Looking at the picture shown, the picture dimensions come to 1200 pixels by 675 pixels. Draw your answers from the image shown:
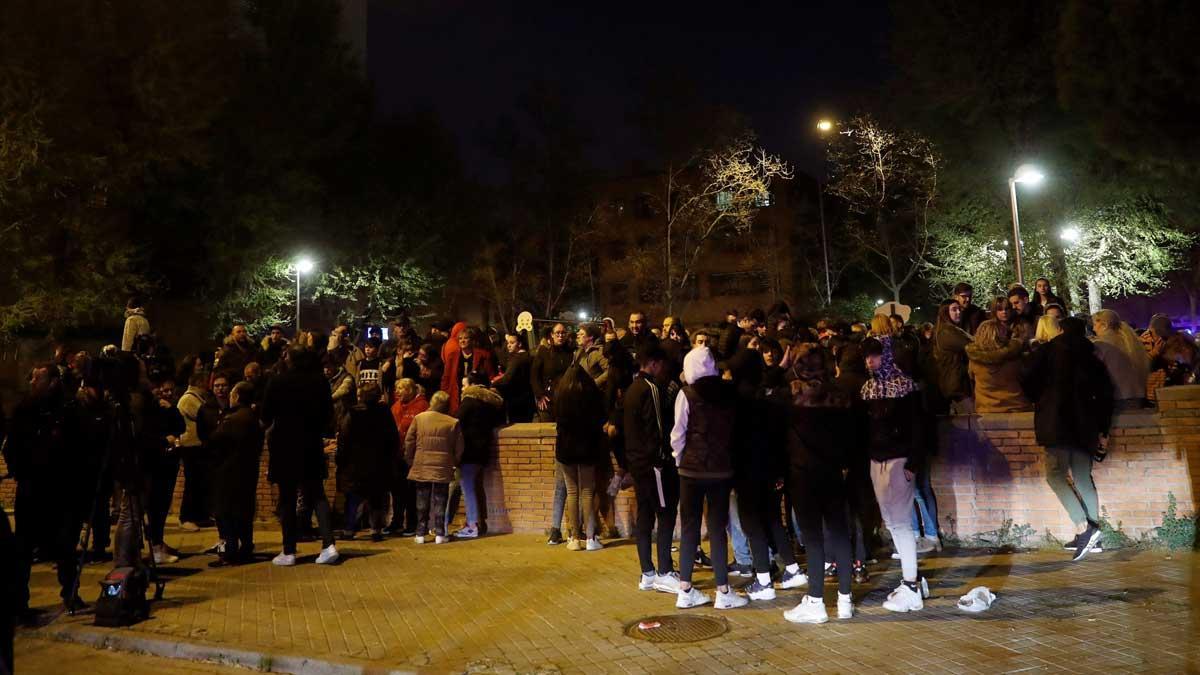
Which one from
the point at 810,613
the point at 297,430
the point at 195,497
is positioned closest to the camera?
the point at 810,613

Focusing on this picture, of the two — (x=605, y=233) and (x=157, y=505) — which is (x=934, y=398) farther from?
(x=605, y=233)

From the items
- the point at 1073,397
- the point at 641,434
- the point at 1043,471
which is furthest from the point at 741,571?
the point at 1073,397

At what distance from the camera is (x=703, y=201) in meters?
37.7

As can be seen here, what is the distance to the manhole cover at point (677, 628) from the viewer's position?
655 centimetres

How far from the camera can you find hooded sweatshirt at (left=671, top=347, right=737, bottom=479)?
23.5 feet

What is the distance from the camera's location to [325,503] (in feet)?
31.5

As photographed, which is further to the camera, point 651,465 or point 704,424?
point 651,465

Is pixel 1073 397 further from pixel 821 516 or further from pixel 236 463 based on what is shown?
pixel 236 463

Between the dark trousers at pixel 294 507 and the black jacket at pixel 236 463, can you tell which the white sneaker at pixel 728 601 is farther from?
the black jacket at pixel 236 463

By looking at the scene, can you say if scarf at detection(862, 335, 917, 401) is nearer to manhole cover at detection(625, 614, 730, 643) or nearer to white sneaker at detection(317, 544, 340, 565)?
manhole cover at detection(625, 614, 730, 643)

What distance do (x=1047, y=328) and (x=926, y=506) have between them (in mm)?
2360

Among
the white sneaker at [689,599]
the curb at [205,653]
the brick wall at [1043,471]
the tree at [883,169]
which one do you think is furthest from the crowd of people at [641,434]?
the tree at [883,169]

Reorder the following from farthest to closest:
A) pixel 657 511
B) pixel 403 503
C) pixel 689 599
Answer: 1. pixel 403 503
2. pixel 657 511
3. pixel 689 599

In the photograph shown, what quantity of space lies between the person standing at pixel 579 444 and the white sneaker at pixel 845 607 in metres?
3.48
